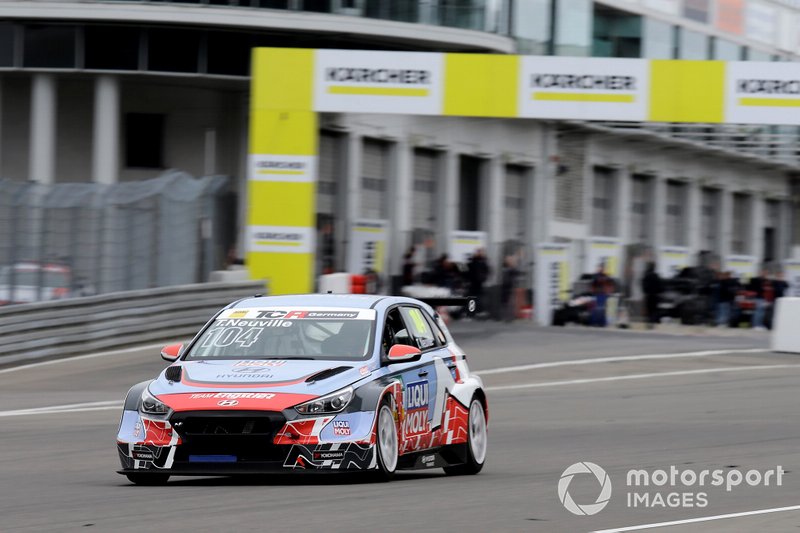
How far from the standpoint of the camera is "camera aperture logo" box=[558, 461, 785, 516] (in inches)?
372

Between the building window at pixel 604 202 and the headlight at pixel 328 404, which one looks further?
the building window at pixel 604 202

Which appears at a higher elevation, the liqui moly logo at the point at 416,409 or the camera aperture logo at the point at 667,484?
the liqui moly logo at the point at 416,409

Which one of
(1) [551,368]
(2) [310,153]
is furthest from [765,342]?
(2) [310,153]

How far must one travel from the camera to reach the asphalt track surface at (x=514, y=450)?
8.52m

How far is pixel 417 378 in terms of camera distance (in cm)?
1088

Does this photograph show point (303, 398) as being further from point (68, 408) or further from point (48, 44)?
point (48, 44)

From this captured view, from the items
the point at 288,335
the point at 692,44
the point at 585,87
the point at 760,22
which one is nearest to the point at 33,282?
the point at 585,87

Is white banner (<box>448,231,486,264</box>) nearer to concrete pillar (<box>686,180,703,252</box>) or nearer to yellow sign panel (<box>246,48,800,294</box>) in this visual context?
yellow sign panel (<box>246,48,800,294</box>)

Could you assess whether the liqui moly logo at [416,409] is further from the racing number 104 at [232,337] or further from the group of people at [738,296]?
the group of people at [738,296]

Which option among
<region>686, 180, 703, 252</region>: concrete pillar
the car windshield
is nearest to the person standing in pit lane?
the car windshield

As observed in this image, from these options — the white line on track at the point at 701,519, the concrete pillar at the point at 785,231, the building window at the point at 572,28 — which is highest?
the building window at the point at 572,28

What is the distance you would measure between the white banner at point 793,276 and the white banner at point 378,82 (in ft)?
42.4

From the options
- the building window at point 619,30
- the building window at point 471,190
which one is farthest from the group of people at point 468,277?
the building window at point 619,30

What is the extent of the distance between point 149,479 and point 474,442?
2.68 metres
